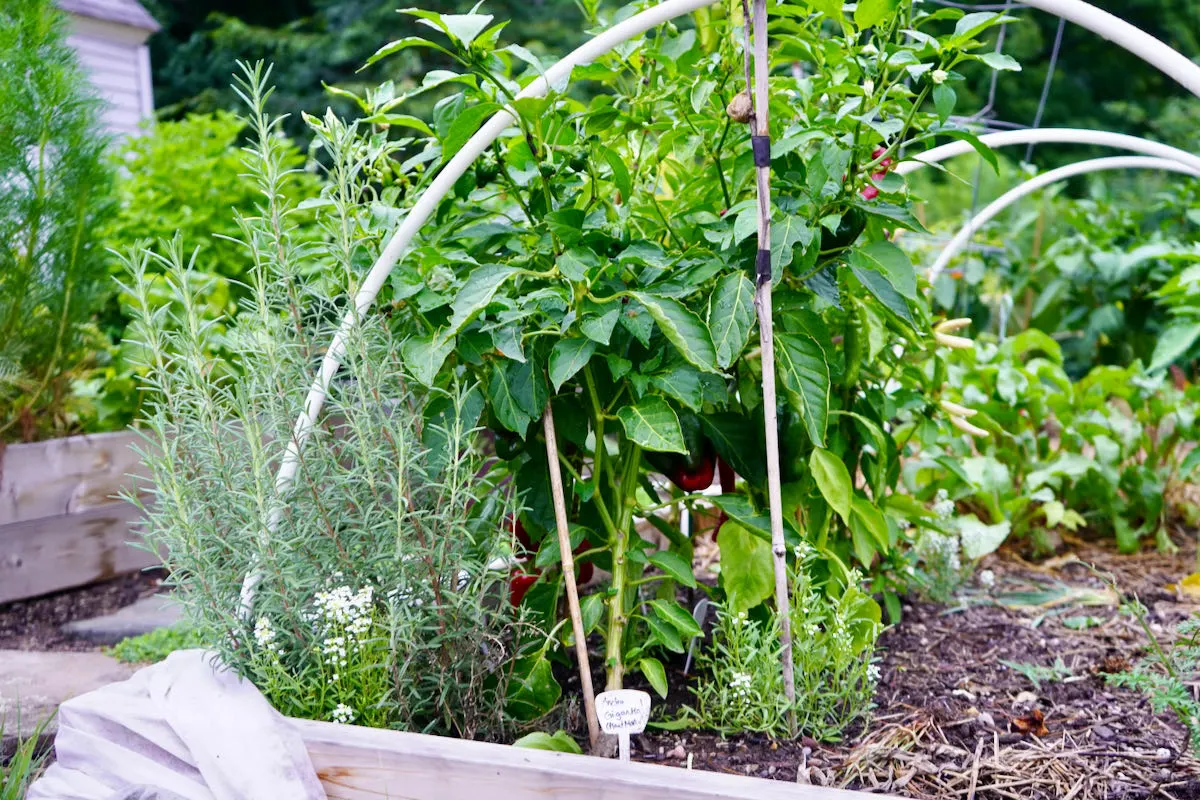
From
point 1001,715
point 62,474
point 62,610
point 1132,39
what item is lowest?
point 62,610

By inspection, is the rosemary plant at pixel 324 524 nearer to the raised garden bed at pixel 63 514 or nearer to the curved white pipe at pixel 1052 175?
the curved white pipe at pixel 1052 175

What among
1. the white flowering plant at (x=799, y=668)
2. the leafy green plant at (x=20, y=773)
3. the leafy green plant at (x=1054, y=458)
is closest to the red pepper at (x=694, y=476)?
the white flowering plant at (x=799, y=668)

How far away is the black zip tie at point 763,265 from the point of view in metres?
1.35

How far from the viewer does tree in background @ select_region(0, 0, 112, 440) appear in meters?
2.74

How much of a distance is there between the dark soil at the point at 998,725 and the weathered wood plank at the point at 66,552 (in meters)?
2.08

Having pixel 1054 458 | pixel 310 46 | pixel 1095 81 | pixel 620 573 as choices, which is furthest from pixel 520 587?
pixel 1095 81

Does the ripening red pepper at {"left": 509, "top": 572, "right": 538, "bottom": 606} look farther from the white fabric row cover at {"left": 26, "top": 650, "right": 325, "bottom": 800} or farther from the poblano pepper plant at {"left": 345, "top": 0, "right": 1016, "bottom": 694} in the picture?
the white fabric row cover at {"left": 26, "top": 650, "right": 325, "bottom": 800}

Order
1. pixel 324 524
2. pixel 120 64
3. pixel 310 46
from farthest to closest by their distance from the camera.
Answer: pixel 310 46, pixel 120 64, pixel 324 524

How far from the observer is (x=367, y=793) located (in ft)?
4.55

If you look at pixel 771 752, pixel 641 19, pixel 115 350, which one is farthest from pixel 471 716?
pixel 115 350

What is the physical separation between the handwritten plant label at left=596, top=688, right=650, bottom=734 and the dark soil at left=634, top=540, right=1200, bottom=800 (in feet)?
0.54

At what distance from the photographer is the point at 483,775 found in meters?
1.31

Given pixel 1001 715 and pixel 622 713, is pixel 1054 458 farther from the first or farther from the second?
pixel 622 713

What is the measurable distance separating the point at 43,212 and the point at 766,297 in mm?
2412
